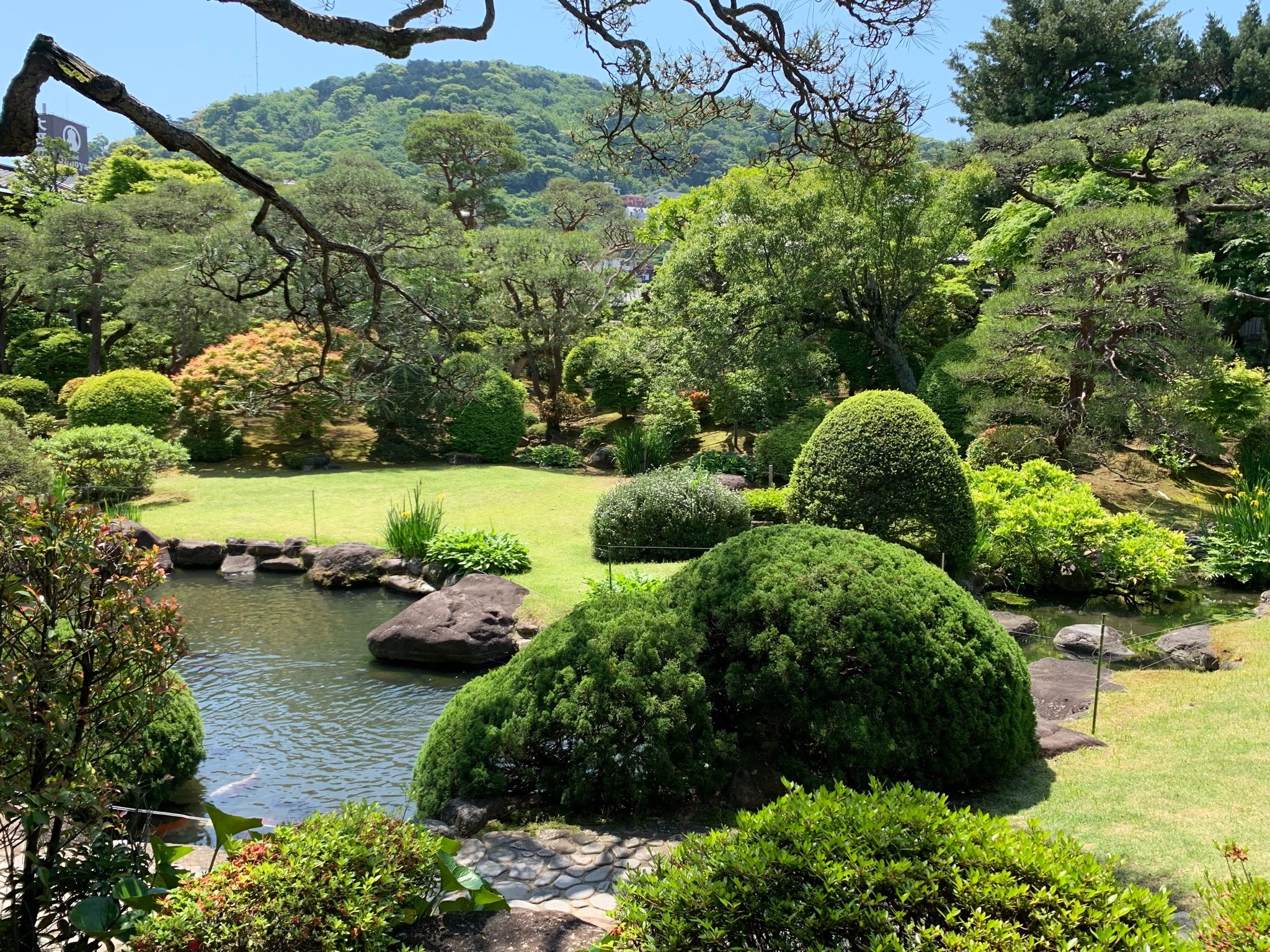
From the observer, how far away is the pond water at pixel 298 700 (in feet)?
18.8

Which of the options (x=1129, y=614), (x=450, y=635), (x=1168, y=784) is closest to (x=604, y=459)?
(x=450, y=635)

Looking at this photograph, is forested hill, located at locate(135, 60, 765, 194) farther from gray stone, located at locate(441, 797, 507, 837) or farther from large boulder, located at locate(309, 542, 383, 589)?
gray stone, located at locate(441, 797, 507, 837)

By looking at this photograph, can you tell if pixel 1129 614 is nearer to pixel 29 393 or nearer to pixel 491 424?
pixel 491 424

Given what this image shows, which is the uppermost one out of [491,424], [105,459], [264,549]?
[491,424]

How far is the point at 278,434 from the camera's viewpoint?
66.4 feet

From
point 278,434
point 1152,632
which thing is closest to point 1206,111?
point 1152,632

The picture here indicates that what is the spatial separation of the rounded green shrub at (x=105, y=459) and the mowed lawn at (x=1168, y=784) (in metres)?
13.9

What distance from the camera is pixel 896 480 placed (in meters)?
9.17

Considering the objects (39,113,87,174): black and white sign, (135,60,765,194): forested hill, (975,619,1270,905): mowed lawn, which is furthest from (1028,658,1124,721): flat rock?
(39,113,87,174): black and white sign

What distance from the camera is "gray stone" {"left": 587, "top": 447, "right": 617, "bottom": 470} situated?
1838 cm

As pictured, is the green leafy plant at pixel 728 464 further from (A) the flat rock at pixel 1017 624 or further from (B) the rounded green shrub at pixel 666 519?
(A) the flat rock at pixel 1017 624

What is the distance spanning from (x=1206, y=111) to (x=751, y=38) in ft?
46.5

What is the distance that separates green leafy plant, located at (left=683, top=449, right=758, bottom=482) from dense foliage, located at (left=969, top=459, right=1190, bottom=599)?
5.31m

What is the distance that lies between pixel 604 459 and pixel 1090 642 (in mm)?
11689
